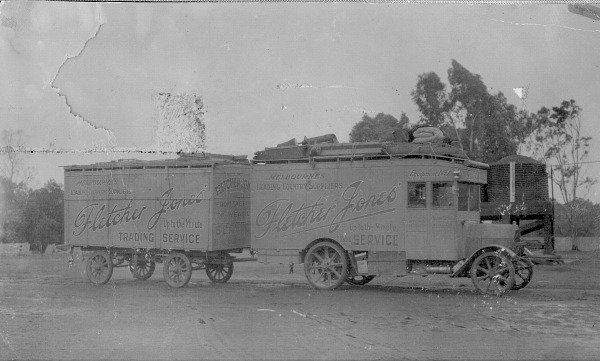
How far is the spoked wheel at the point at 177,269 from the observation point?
55.7 feet

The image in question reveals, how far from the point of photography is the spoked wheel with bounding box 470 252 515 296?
1474 centimetres

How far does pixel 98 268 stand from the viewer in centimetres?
1838

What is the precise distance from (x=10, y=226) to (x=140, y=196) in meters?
24.7

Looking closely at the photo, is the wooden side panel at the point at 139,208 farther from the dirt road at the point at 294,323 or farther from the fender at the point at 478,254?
the fender at the point at 478,254

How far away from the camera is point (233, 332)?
10.2 metres

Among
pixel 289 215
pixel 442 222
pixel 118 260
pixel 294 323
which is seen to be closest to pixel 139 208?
pixel 118 260

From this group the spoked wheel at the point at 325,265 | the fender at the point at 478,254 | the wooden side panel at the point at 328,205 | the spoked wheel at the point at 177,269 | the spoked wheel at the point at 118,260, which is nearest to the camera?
the fender at the point at 478,254

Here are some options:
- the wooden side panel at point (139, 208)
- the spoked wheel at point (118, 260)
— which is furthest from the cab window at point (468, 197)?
the spoked wheel at point (118, 260)

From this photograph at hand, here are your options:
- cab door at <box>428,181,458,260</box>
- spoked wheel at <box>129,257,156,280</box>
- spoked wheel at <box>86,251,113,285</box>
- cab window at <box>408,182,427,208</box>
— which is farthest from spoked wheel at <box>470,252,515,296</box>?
spoked wheel at <box>86,251,113,285</box>

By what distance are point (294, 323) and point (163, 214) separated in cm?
725

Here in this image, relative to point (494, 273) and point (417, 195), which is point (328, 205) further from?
point (494, 273)

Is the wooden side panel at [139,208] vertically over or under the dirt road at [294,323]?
over

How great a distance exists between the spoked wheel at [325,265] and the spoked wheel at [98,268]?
16.8 ft

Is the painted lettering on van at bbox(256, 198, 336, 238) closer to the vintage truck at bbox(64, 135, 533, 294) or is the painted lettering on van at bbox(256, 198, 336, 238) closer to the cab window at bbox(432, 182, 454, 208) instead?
the vintage truck at bbox(64, 135, 533, 294)
